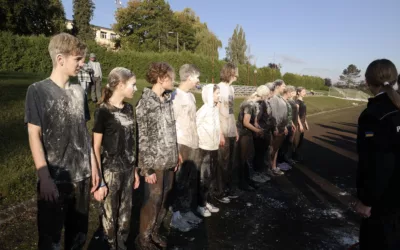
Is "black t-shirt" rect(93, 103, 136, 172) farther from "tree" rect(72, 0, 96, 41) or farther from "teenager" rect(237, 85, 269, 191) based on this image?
"tree" rect(72, 0, 96, 41)

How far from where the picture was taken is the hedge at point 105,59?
72.2 feet

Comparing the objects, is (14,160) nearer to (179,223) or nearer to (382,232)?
(179,223)

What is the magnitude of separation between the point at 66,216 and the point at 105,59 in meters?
30.9

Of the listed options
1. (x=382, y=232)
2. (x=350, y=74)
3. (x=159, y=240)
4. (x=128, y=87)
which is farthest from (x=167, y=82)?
(x=350, y=74)

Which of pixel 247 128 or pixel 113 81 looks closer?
pixel 113 81

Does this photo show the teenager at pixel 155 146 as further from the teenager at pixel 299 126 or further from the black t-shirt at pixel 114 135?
the teenager at pixel 299 126

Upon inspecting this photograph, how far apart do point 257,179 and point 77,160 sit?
469 cm

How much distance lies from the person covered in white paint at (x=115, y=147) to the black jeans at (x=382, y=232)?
7.34 feet

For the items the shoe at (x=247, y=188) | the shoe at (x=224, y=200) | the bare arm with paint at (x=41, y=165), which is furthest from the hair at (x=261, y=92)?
the bare arm with paint at (x=41, y=165)

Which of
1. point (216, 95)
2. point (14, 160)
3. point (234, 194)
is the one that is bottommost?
point (234, 194)

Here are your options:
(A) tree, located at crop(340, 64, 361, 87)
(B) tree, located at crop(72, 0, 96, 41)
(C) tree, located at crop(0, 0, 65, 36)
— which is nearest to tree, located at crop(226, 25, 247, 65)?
(B) tree, located at crop(72, 0, 96, 41)

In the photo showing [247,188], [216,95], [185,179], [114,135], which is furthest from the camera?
[247,188]

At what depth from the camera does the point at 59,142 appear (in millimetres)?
2311

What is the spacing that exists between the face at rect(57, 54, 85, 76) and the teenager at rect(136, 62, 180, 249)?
1075 mm
